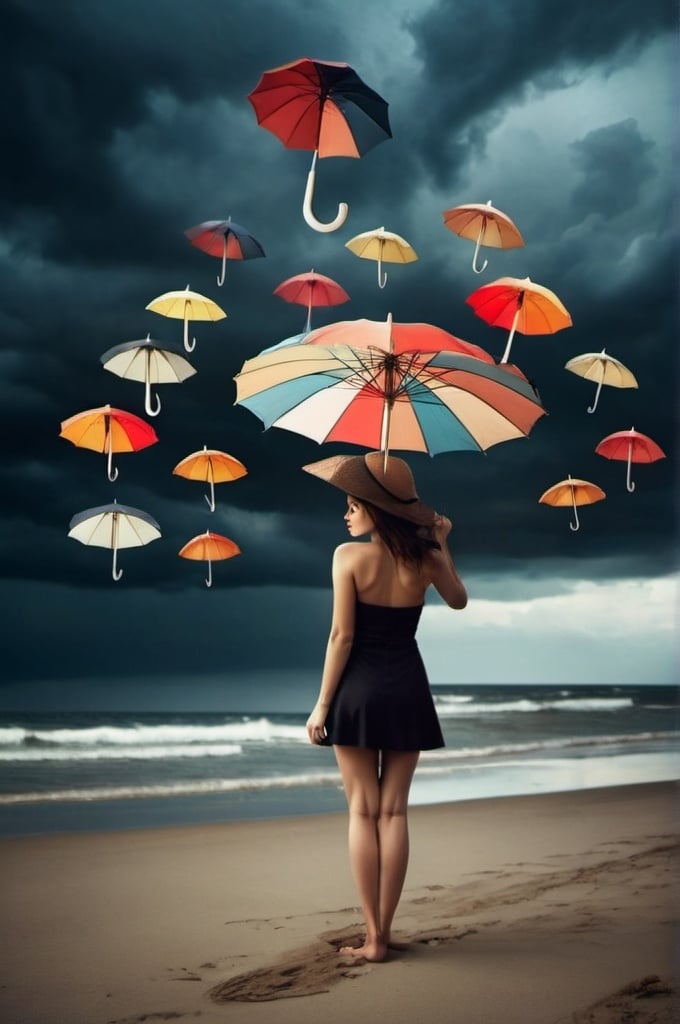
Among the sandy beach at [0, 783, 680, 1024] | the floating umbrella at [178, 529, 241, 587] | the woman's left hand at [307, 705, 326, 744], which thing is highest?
the floating umbrella at [178, 529, 241, 587]

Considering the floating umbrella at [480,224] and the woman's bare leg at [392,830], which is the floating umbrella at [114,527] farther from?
the woman's bare leg at [392,830]

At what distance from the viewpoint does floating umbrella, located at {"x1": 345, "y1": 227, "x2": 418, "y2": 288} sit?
26.8 ft

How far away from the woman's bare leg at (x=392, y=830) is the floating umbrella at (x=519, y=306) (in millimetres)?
3974

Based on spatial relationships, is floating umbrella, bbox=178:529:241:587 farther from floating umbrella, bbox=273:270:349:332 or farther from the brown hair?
the brown hair

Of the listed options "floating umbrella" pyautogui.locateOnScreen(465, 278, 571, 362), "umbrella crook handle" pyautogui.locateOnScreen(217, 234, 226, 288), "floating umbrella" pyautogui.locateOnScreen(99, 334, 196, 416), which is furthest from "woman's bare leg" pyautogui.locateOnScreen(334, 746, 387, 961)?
"umbrella crook handle" pyautogui.locateOnScreen(217, 234, 226, 288)

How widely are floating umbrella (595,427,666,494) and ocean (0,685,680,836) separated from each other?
2522 millimetres

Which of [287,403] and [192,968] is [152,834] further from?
[287,403]

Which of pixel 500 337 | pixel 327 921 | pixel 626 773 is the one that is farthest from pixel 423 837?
pixel 500 337

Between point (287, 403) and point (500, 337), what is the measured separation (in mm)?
12854

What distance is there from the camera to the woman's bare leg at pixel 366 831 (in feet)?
13.2

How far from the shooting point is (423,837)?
7684 mm

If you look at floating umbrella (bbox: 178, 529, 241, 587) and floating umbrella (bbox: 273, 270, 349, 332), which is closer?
floating umbrella (bbox: 273, 270, 349, 332)

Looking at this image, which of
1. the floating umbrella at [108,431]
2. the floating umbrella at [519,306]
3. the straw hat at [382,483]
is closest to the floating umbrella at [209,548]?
the floating umbrella at [108,431]

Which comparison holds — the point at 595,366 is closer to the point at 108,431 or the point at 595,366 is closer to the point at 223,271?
the point at 223,271
